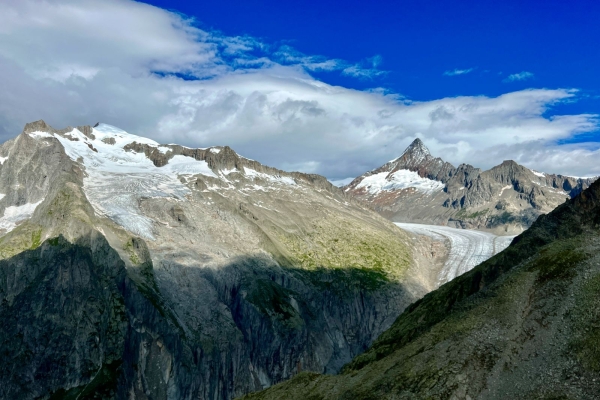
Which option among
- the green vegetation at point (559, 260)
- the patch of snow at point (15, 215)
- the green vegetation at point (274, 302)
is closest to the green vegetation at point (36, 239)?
the patch of snow at point (15, 215)

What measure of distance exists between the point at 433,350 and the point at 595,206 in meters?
70.1

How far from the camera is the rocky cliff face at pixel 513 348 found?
190ft

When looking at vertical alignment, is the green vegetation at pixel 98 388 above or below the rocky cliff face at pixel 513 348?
below

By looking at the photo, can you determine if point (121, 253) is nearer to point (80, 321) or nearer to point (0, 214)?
point (80, 321)

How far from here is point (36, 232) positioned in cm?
16800

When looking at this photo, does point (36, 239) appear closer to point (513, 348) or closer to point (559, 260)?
point (513, 348)

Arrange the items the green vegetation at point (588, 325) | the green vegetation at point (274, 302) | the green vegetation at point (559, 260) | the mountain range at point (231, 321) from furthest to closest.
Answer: the green vegetation at point (274, 302) → the green vegetation at point (559, 260) → the mountain range at point (231, 321) → the green vegetation at point (588, 325)

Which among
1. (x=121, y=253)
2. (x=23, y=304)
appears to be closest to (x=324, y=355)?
(x=121, y=253)

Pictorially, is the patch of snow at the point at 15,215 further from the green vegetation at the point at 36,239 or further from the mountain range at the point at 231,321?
the green vegetation at the point at 36,239

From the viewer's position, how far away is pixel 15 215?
617 ft

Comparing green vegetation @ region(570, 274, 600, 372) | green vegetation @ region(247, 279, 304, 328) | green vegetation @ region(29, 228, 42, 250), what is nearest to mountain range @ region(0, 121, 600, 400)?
green vegetation @ region(570, 274, 600, 372)

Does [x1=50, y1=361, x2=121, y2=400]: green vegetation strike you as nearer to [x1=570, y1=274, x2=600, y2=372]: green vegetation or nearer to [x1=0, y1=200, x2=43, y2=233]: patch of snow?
[x1=0, y1=200, x2=43, y2=233]: patch of snow

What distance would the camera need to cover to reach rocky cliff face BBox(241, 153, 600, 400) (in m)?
58.0

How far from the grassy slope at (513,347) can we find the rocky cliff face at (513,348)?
0.10 m
